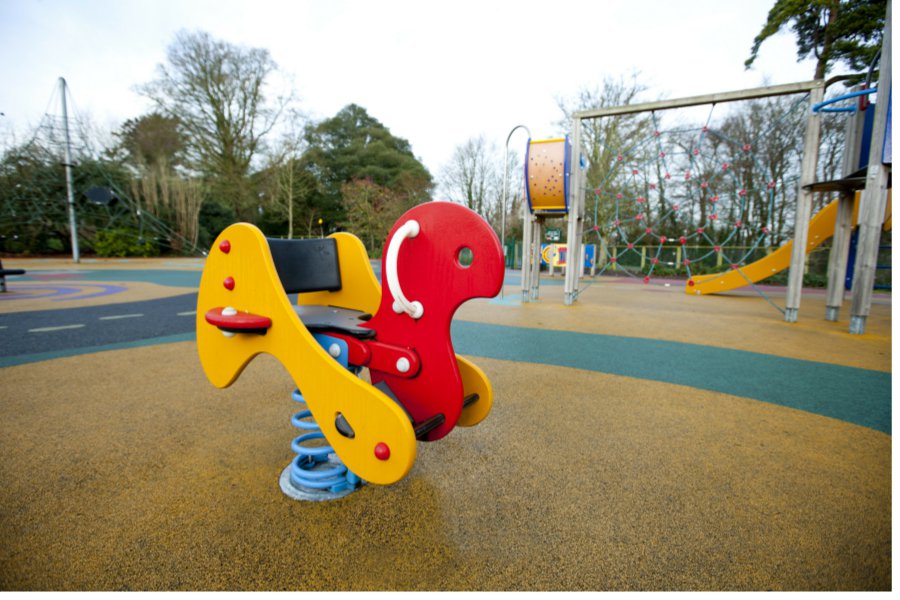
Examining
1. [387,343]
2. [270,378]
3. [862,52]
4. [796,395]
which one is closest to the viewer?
[387,343]

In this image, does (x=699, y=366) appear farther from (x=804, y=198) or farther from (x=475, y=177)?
(x=475, y=177)

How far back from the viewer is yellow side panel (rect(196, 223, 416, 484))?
120cm

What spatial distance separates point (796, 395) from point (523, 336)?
231cm

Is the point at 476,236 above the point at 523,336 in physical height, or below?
above

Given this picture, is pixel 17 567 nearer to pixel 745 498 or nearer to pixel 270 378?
pixel 270 378

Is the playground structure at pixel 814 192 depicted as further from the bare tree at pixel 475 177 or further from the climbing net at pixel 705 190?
the bare tree at pixel 475 177

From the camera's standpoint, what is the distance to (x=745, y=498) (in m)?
1.54

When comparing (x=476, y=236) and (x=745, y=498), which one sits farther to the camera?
(x=745, y=498)

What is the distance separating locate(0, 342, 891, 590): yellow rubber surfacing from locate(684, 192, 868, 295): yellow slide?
5525mm

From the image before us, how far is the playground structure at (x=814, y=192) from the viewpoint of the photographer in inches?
168

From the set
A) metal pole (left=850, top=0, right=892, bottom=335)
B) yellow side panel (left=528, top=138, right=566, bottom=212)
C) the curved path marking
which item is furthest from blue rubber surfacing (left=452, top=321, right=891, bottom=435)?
the curved path marking

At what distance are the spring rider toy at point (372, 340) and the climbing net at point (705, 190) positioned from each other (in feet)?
21.1

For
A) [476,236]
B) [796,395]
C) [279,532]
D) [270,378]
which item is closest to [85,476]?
[279,532]
